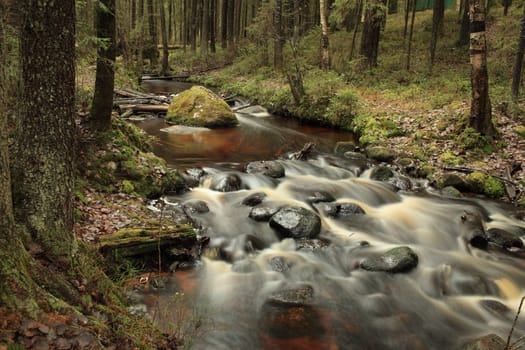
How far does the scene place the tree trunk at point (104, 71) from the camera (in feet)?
25.5

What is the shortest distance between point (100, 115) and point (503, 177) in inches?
395

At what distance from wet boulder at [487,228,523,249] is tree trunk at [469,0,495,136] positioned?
4361 millimetres

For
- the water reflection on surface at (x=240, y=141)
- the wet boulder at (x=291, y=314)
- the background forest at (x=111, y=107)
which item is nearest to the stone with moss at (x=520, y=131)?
the background forest at (x=111, y=107)

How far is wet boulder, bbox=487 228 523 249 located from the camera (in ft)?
26.9

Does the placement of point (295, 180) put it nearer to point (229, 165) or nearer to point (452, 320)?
point (229, 165)

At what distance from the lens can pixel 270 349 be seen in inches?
205

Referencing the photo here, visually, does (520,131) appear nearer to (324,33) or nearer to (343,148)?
(343,148)

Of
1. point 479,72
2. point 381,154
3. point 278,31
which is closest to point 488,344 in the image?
point 381,154

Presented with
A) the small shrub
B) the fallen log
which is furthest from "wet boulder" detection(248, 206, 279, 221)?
the fallen log

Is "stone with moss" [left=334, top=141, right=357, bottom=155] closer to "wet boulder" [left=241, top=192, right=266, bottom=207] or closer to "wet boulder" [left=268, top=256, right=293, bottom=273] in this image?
"wet boulder" [left=241, top=192, right=266, bottom=207]

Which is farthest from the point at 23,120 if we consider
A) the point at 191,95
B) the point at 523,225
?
the point at 191,95

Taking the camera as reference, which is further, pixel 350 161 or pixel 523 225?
pixel 350 161

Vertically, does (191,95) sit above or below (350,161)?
above

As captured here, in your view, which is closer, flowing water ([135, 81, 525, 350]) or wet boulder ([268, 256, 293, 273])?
flowing water ([135, 81, 525, 350])
